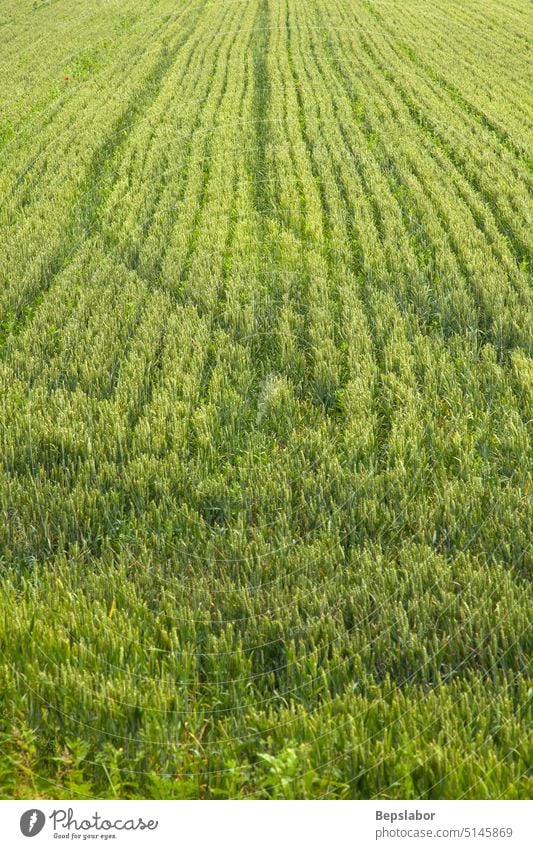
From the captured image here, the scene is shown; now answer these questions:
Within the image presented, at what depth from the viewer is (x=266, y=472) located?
164 inches

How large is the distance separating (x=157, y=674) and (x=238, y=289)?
13.9 feet

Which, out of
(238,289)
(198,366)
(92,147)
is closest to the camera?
(198,366)

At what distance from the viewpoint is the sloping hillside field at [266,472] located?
8.62 feet

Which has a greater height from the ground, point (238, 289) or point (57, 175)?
point (57, 175)

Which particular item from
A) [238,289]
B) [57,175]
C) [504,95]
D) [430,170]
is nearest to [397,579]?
[238,289]

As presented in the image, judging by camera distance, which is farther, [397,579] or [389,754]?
[397,579]

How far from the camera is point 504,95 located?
46.5 ft

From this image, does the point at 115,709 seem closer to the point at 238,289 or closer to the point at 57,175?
the point at 238,289

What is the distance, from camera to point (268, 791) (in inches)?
96.2

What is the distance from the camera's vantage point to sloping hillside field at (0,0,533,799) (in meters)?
2.63

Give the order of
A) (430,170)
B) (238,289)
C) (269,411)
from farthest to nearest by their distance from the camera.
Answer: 1. (430,170)
2. (238,289)
3. (269,411)

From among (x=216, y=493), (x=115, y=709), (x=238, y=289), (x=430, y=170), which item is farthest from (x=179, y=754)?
(x=430, y=170)

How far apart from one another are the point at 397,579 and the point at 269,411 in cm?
187
